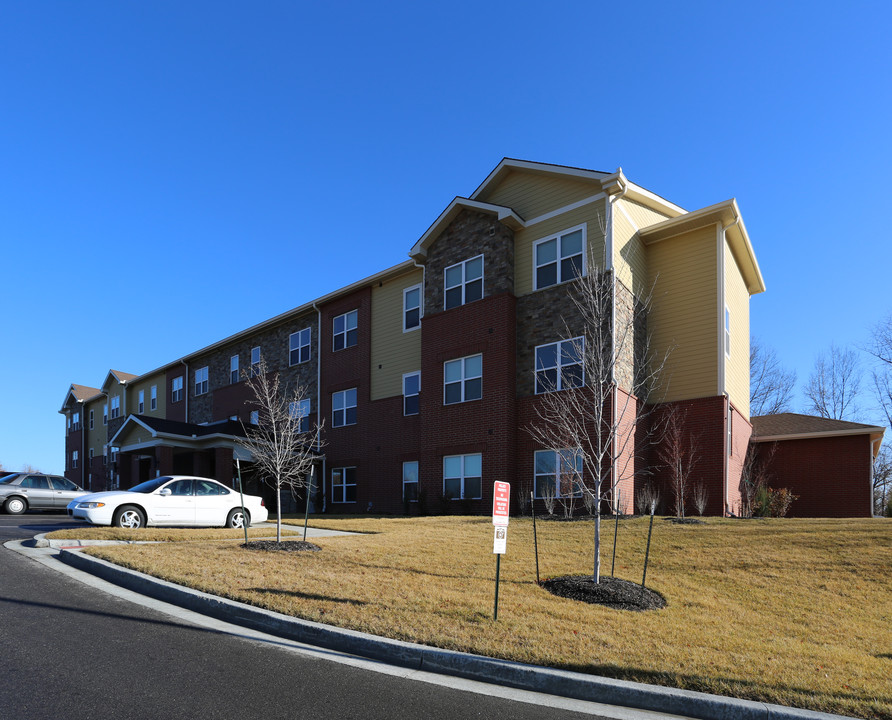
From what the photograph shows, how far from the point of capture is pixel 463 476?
75.4ft

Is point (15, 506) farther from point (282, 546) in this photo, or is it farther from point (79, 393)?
point (79, 393)

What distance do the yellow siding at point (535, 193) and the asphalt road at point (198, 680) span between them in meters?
17.4

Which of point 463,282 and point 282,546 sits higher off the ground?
point 463,282

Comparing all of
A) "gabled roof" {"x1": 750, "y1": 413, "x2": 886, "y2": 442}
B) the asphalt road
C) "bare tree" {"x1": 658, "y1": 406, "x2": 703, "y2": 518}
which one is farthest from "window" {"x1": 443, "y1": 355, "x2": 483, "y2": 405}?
the asphalt road

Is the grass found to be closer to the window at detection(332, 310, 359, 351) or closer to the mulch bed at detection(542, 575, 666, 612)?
the mulch bed at detection(542, 575, 666, 612)

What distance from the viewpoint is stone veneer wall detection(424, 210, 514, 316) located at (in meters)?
23.0

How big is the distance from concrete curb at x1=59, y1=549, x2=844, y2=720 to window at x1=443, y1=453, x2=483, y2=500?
47.7 ft

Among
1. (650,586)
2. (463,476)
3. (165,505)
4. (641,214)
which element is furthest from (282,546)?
(641,214)

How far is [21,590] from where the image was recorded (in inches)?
353

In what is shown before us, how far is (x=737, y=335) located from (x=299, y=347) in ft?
61.7

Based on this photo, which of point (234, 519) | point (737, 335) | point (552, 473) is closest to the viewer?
point (234, 519)

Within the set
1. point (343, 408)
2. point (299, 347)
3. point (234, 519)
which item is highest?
point (299, 347)

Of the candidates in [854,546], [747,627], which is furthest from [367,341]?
[747,627]

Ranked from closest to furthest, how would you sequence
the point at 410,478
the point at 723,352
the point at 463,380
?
the point at 723,352 < the point at 463,380 < the point at 410,478
